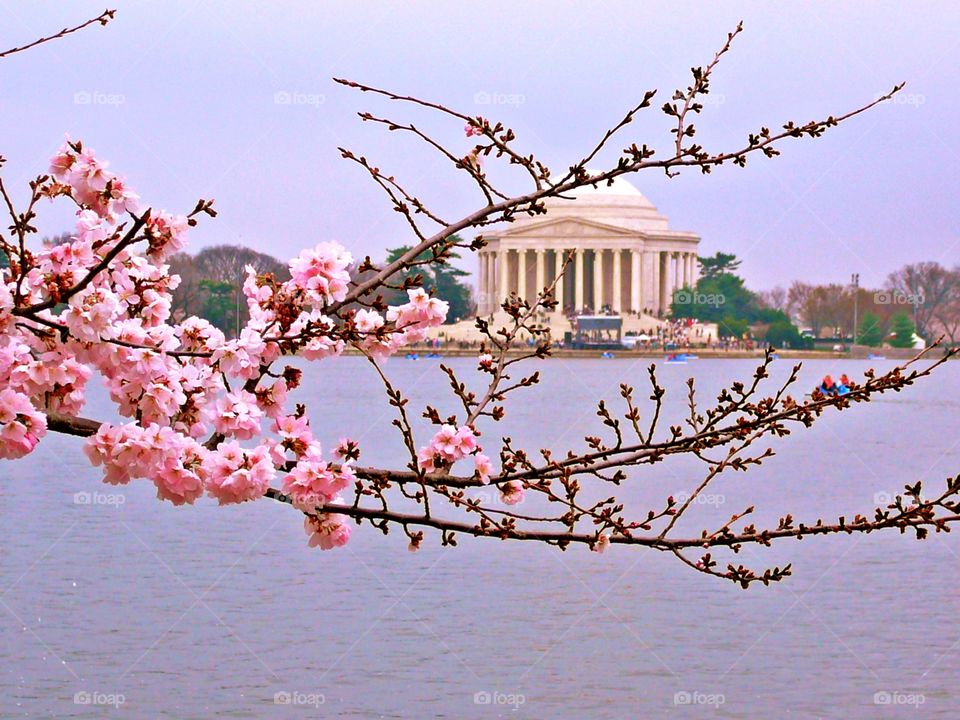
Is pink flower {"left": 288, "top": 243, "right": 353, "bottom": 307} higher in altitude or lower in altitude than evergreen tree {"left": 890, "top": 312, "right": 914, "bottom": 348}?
lower

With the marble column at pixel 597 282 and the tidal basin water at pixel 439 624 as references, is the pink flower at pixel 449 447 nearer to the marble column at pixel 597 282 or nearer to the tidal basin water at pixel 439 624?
the tidal basin water at pixel 439 624

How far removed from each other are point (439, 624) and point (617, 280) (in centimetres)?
11855

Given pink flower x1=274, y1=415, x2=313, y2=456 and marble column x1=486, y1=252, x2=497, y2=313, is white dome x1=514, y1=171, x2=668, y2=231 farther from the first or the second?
pink flower x1=274, y1=415, x2=313, y2=456

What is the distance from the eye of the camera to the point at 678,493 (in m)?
32.1

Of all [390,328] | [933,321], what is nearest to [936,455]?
[390,328]

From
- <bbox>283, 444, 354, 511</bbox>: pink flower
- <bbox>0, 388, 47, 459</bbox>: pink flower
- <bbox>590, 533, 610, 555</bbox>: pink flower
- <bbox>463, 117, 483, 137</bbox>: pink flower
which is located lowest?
<bbox>590, 533, 610, 555</bbox>: pink flower

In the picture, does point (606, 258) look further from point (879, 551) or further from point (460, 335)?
point (879, 551)

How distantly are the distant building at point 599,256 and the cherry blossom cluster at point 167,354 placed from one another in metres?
125

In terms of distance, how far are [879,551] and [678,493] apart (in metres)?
8.15

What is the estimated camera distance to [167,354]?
540 cm

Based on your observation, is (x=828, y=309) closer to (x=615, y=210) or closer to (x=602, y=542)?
(x=615, y=210)

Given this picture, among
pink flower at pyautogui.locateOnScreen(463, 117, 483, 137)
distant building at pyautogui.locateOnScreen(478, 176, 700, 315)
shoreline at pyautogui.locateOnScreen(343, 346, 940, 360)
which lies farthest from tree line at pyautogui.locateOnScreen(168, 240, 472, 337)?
pink flower at pyautogui.locateOnScreen(463, 117, 483, 137)

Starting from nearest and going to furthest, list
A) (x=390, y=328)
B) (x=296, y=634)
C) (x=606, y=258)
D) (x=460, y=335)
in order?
(x=390, y=328) < (x=296, y=634) < (x=460, y=335) < (x=606, y=258)

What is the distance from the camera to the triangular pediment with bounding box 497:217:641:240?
13288cm
